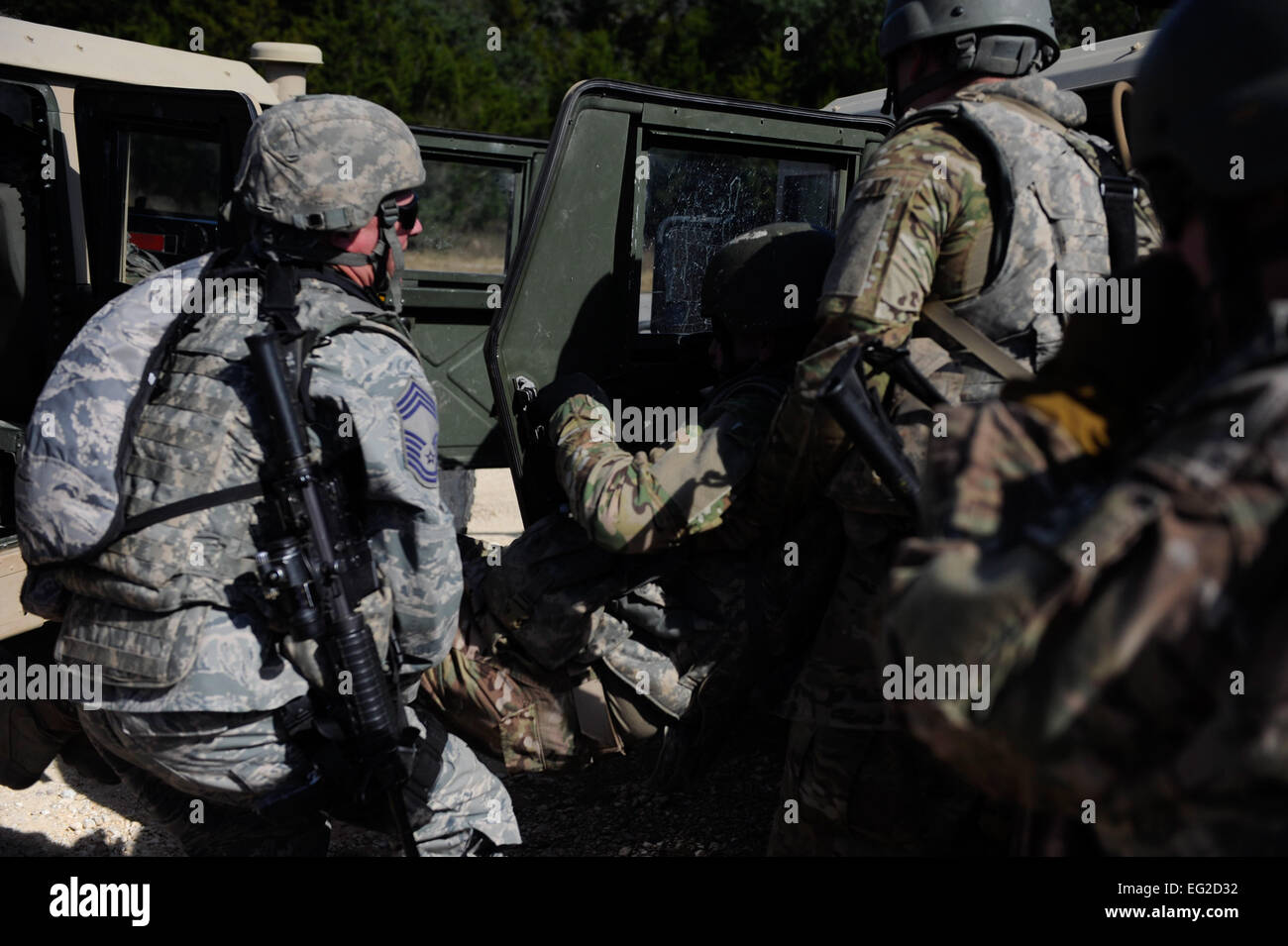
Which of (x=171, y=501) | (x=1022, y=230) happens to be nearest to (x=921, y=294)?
(x=1022, y=230)

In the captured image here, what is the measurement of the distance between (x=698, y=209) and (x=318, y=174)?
3.96 ft

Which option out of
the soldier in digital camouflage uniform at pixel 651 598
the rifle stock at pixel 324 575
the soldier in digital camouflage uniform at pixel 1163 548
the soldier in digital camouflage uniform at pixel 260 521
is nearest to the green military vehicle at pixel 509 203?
the soldier in digital camouflage uniform at pixel 651 598

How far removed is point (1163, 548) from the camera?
37.8 inches

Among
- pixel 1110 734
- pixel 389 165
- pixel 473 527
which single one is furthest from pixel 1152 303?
pixel 473 527

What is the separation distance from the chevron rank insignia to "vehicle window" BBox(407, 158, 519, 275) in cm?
1434

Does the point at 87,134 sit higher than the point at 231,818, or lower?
higher

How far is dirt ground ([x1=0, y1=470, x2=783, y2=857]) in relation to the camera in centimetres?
333

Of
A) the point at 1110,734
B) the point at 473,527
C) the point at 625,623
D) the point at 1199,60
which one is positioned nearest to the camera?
the point at 1110,734

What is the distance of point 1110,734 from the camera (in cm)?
101

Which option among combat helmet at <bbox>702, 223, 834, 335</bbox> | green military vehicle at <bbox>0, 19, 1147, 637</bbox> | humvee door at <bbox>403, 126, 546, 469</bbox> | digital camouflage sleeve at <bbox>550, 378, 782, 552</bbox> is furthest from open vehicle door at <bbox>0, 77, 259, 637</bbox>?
combat helmet at <bbox>702, 223, 834, 335</bbox>

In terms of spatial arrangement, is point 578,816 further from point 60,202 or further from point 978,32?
point 60,202

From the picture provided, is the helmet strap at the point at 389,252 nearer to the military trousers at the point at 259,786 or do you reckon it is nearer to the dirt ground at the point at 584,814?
the military trousers at the point at 259,786

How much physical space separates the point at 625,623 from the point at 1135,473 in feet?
6.60
